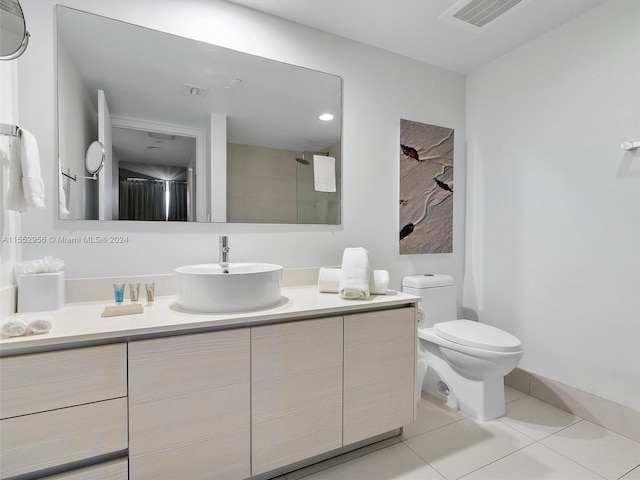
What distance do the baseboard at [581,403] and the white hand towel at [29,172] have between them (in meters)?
2.76

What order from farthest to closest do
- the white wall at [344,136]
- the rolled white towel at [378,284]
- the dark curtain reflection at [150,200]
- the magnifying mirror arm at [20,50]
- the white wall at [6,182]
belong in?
1. the rolled white towel at [378,284]
2. the dark curtain reflection at [150,200]
3. the white wall at [344,136]
4. the white wall at [6,182]
5. the magnifying mirror arm at [20,50]

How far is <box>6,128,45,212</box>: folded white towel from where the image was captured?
1171mm

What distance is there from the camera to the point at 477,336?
73.4 inches

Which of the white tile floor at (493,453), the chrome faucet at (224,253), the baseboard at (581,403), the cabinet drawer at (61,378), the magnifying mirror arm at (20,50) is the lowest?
the white tile floor at (493,453)

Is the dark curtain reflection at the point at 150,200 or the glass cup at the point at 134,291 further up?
the dark curtain reflection at the point at 150,200

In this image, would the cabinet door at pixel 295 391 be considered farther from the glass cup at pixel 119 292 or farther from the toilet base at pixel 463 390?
the toilet base at pixel 463 390

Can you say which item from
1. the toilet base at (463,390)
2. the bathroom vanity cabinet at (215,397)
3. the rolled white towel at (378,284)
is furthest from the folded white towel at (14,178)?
the toilet base at (463,390)

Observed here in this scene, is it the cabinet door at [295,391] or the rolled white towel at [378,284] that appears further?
the rolled white towel at [378,284]

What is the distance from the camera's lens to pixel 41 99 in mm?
1394

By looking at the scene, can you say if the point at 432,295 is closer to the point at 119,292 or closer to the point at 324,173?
the point at 324,173

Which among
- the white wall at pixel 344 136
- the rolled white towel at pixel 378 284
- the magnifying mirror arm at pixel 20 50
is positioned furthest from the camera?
the rolled white towel at pixel 378 284

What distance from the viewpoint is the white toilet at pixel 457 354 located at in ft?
5.84

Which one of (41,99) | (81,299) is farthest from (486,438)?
(41,99)

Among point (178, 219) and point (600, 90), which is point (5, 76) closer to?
point (178, 219)
